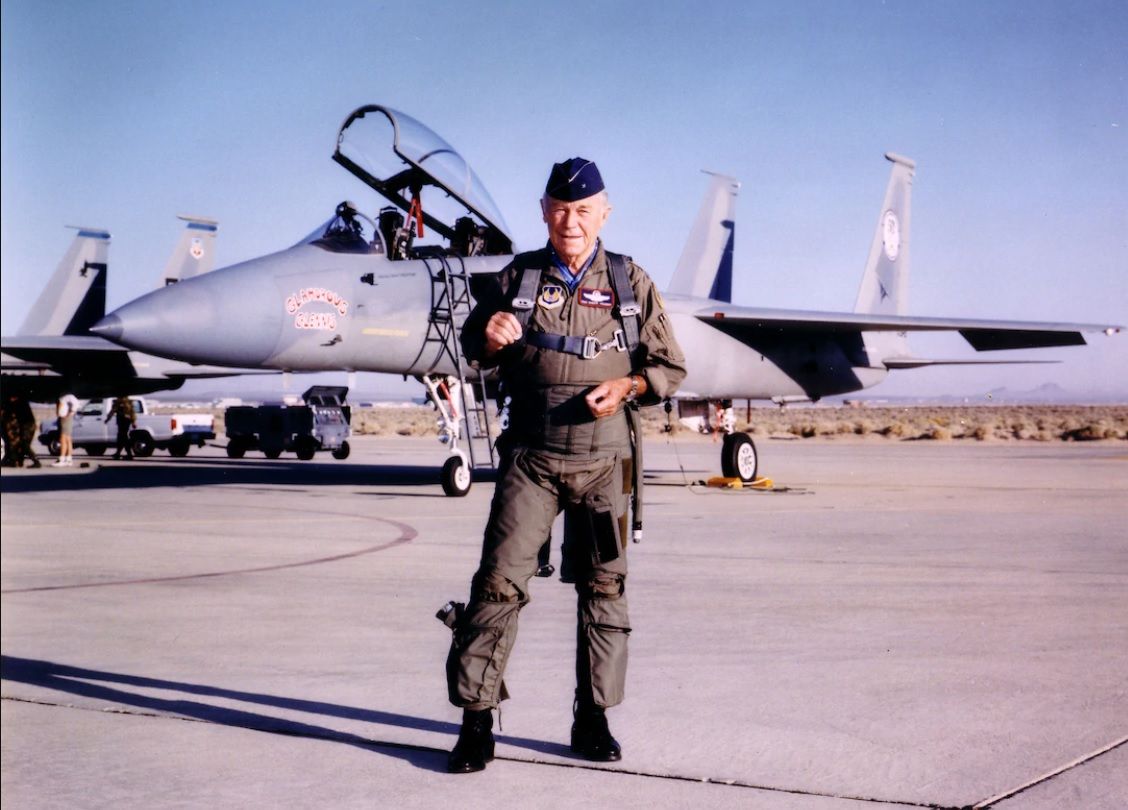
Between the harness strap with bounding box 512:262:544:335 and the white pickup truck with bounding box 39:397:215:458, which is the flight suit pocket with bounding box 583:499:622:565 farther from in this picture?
the white pickup truck with bounding box 39:397:215:458

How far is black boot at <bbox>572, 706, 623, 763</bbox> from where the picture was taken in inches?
137

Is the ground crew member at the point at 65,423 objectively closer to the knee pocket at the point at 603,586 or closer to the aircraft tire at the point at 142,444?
the aircraft tire at the point at 142,444

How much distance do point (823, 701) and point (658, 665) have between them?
33.5 inches

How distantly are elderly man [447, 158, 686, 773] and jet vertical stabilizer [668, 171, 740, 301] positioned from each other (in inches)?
704

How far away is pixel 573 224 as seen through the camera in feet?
12.1

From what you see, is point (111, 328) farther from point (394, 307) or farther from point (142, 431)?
point (142, 431)

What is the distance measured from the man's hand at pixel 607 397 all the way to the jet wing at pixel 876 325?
12.2 metres

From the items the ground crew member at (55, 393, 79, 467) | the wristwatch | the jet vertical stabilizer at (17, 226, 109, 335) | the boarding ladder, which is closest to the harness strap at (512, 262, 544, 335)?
the wristwatch

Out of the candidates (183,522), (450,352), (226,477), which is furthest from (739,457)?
(226,477)

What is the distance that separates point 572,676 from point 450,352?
8.72 meters

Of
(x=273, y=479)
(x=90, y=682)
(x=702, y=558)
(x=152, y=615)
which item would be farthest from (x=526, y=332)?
(x=273, y=479)

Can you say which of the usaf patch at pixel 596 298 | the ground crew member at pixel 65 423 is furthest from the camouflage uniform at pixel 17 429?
the usaf patch at pixel 596 298

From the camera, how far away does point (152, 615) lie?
19.7 ft

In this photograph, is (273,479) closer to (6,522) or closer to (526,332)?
(6,522)
